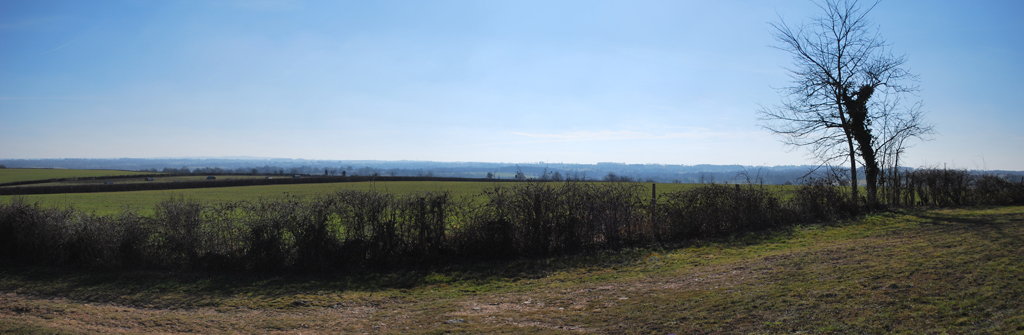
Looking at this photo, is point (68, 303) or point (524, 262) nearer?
point (68, 303)

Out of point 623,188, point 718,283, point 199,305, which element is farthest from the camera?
point 623,188

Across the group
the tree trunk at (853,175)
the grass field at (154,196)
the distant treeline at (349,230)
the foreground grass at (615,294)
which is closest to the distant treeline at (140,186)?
the grass field at (154,196)

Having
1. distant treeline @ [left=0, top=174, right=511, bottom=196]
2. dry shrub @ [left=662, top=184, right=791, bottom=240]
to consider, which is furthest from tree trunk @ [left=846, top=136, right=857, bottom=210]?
distant treeline @ [left=0, top=174, right=511, bottom=196]

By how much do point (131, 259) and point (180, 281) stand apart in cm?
217

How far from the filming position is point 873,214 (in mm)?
16562

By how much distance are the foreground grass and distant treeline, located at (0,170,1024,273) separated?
60 cm

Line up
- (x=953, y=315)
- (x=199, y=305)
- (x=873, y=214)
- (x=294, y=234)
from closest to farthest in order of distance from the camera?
(x=953, y=315) → (x=199, y=305) → (x=294, y=234) → (x=873, y=214)

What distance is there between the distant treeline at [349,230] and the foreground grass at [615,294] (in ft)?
1.96

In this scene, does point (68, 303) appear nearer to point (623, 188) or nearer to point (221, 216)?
point (221, 216)

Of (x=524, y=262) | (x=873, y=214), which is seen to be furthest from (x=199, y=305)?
(x=873, y=214)

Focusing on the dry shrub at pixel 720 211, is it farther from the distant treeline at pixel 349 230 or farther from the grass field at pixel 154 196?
the grass field at pixel 154 196

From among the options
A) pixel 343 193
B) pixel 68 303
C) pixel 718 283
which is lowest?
pixel 68 303

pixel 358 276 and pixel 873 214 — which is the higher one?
pixel 873 214

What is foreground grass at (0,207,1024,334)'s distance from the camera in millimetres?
5289
